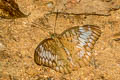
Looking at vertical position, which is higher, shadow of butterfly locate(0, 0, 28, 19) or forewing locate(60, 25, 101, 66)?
shadow of butterfly locate(0, 0, 28, 19)

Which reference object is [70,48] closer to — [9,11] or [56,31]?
[56,31]

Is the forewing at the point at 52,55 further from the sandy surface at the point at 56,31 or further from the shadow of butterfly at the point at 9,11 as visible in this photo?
the shadow of butterfly at the point at 9,11

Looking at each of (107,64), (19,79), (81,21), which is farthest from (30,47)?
(107,64)

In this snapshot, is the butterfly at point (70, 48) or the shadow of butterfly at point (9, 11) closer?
the butterfly at point (70, 48)

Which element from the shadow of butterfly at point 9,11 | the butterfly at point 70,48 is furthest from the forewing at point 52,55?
the shadow of butterfly at point 9,11

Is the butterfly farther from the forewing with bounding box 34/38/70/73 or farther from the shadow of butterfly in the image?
the shadow of butterfly

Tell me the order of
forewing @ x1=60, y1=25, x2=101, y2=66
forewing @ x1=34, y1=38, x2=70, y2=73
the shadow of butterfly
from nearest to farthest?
forewing @ x1=34, y1=38, x2=70, y2=73 → forewing @ x1=60, y1=25, x2=101, y2=66 → the shadow of butterfly

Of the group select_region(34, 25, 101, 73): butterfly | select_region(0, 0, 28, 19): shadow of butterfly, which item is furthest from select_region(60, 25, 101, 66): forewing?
select_region(0, 0, 28, 19): shadow of butterfly

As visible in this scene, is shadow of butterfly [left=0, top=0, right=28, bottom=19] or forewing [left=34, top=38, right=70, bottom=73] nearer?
forewing [left=34, top=38, right=70, bottom=73]
